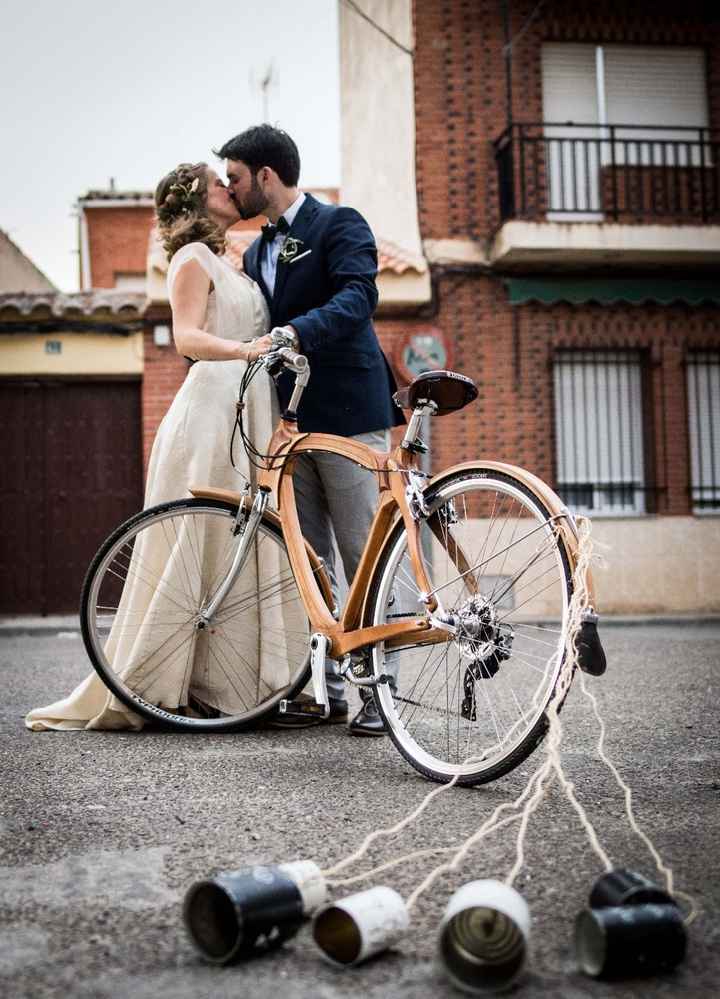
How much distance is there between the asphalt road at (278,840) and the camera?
1585 millimetres

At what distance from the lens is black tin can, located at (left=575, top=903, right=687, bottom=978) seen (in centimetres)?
152

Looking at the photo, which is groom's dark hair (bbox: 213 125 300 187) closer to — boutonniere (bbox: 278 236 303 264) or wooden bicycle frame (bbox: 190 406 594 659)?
boutonniere (bbox: 278 236 303 264)

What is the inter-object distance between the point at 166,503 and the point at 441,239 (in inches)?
408

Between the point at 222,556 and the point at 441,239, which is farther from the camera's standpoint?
the point at 441,239

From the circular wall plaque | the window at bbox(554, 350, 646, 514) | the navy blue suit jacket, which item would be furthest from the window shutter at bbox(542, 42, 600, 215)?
the navy blue suit jacket

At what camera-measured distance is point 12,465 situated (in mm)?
13102

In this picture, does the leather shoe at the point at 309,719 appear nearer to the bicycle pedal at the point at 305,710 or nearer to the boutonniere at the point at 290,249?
the bicycle pedal at the point at 305,710

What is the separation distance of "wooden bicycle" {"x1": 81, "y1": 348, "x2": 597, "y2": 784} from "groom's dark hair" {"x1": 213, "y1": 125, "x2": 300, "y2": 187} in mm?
900

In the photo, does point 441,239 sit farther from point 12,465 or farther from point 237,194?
point 237,194

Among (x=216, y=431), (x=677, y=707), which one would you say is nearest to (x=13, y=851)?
(x=216, y=431)

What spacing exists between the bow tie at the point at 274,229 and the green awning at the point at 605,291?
9.66 meters

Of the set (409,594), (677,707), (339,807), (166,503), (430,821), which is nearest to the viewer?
(430,821)

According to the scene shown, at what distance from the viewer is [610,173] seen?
1375 centimetres

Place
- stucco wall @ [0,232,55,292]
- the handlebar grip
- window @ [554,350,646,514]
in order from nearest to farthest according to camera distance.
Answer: the handlebar grip → window @ [554,350,646,514] → stucco wall @ [0,232,55,292]
